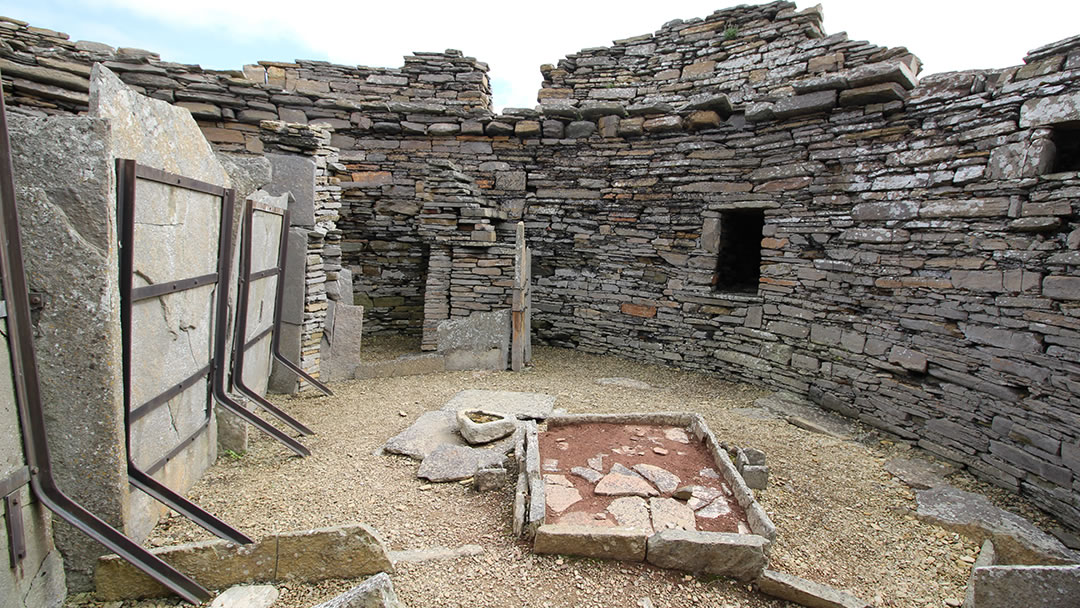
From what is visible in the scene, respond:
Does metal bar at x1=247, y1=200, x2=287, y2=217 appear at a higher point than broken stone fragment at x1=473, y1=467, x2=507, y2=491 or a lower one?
higher

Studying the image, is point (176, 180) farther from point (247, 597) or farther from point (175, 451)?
point (247, 597)

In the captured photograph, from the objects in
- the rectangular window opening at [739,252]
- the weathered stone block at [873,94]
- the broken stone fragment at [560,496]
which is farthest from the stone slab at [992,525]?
the weathered stone block at [873,94]

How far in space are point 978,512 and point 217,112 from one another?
9653 millimetres

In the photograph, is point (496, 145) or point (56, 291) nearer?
point (56, 291)

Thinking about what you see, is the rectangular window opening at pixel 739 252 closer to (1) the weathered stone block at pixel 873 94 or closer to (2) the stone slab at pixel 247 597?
(1) the weathered stone block at pixel 873 94

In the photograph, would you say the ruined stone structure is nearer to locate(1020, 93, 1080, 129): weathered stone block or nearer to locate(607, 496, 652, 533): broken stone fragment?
locate(1020, 93, 1080, 129): weathered stone block

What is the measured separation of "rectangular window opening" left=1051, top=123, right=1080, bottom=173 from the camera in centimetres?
457

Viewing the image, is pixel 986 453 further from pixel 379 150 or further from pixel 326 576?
pixel 379 150

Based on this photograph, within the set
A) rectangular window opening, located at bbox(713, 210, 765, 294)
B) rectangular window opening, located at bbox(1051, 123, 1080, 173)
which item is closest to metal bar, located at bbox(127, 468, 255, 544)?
rectangular window opening, located at bbox(713, 210, 765, 294)

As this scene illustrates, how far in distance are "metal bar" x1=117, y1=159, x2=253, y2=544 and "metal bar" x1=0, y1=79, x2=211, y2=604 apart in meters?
0.28

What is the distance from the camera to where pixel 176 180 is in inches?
118

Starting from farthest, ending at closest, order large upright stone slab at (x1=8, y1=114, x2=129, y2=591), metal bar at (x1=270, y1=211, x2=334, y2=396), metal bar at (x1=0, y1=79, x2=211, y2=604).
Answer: metal bar at (x1=270, y1=211, x2=334, y2=396), large upright stone slab at (x1=8, y1=114, x2=129, y2=591), metal bar at (x1=0, y1=79, x2=211, y2=604)

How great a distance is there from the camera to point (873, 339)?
5617mm

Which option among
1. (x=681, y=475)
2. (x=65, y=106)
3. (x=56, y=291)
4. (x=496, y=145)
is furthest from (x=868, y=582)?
(x=65, y=106)
